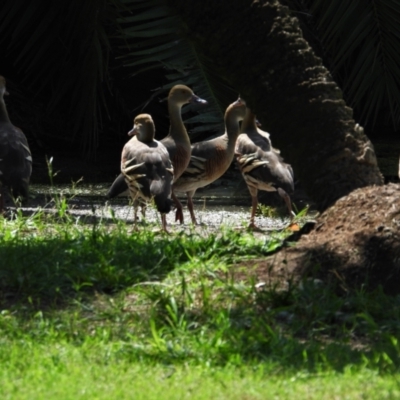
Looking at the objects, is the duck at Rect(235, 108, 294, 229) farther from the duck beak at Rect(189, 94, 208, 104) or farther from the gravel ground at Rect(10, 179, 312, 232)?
the duck beak at Rect(189, 94, 208, 104)

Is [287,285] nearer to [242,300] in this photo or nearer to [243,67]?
[242,300]

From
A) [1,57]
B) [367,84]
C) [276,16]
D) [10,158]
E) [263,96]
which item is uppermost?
[276,16]

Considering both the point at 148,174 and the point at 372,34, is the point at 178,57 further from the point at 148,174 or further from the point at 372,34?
the point at 148,174

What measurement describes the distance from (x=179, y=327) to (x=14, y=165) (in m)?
5.34

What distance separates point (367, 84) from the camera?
12.6m

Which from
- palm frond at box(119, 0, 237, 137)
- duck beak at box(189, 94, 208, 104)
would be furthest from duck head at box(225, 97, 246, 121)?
palm frond at box(119, 0, 237, 137)

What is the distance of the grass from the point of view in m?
4.65

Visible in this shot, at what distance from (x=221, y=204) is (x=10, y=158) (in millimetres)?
3328

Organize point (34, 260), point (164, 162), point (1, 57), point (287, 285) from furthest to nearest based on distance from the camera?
1. point (1, 57)
2. point (164, 162)
3. point (34, 260)
4. point (287, 285)

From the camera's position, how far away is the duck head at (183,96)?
481 inches

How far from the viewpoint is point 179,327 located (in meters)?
5.40

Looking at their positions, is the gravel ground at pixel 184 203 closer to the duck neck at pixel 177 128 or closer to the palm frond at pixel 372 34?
the duck neck at pixel 177 128

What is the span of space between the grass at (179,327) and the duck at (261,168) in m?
3.40

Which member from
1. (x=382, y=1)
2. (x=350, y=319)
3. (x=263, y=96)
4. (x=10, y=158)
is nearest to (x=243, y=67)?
(x=263, y=96)
